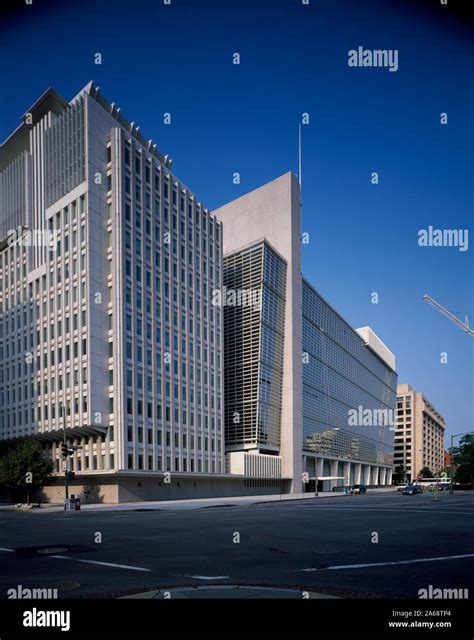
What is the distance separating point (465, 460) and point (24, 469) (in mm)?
82469

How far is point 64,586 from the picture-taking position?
29.9ft

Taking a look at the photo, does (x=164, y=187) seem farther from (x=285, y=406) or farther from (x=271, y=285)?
(x=285, y=406)

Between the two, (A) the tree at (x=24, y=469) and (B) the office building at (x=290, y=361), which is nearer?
(A) the tree at (x=24, y=469)

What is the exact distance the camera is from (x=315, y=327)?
97875 millimetres

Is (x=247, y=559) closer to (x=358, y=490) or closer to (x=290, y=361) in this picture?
(x=290, y=361)

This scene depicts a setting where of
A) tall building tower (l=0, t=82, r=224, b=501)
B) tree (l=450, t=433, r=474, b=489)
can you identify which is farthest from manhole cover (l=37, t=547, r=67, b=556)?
tree (l=450, t=433, r=474, b=489)

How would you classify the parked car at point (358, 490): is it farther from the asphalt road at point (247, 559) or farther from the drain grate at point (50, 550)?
the drain grate at point (50, 550)

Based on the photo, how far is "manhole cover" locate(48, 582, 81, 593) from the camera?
884 centimetres

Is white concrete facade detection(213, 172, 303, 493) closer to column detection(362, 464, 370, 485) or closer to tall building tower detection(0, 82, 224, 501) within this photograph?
tall building tower detection(0, 82, 224, 501)

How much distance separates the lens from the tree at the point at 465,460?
A: 105125mm

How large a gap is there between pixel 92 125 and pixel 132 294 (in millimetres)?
17435

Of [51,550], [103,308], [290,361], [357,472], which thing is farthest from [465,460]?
[51,550]

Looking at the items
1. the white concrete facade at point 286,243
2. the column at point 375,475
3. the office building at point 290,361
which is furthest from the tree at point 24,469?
the column at point 375,475

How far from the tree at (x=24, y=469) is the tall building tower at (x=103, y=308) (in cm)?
368
